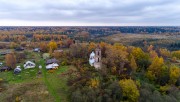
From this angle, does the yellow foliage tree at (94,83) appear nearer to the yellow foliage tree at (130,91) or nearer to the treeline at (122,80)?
the treeline at (122,80)

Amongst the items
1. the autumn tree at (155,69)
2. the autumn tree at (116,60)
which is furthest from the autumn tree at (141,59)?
the autumn tree at (116,60)

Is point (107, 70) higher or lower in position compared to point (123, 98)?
higher

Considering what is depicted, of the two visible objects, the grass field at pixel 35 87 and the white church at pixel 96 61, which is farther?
the white church at pixel 96 61

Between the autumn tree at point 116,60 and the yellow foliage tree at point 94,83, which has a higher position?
the autumn tree at point 116,60

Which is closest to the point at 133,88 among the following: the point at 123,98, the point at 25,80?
the point at 123,98

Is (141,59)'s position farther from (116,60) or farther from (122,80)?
(122,80)

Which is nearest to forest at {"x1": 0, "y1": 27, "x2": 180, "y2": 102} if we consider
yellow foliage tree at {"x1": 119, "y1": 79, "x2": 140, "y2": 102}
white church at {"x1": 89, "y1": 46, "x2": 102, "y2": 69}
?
yellow foliage tree at {"x1": 119, "y1": 79, "x2": 140, "y2": 102}

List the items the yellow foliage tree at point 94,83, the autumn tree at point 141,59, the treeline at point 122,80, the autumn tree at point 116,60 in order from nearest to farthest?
the treeline at point 122,80 → the yellow foliage tree at point 94,83 → the autumn tree at point 116,60 → the autumn tree at point 141,59

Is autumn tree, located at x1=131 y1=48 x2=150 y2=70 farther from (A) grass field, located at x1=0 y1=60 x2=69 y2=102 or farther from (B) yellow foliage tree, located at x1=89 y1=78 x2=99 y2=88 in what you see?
(A) grass field, located at x1=0 y1=60 x2=69 y2=102

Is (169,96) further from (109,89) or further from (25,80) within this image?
(25,80)
